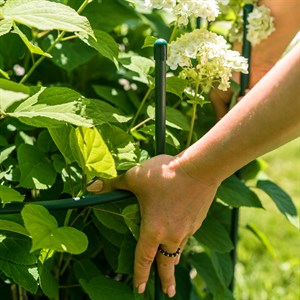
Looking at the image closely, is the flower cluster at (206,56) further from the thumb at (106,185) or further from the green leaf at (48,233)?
the green leaf at (48,233)

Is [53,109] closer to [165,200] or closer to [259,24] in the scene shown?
[165,200]

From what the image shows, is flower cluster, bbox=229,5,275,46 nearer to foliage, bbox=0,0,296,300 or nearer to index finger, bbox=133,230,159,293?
foliage, bbox=0,0,296,300

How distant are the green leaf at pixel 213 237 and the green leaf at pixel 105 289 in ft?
0.76

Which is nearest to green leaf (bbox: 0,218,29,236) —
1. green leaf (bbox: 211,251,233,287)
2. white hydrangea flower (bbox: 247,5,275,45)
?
green leaf (bbox: 211,251,233,287)

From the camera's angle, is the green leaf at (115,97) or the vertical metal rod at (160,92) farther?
the green leaf at (115,97)

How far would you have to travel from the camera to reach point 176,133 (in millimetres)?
1667

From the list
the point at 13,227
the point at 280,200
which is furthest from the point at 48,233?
the point at 280,200

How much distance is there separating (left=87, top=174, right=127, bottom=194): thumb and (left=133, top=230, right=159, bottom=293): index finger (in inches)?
4.4

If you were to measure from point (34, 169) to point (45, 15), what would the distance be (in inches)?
15.6

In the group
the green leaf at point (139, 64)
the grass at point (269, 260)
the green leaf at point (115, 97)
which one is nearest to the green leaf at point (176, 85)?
the green leaf at point (139, 64)

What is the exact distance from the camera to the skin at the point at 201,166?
3.91 feet

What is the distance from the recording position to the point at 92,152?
4.15 ft

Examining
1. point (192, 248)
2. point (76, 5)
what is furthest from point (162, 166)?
point (192, 248)

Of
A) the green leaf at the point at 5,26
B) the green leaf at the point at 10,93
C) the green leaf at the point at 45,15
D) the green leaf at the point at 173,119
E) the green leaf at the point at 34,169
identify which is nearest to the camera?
the green leaf at the point at 10,93
